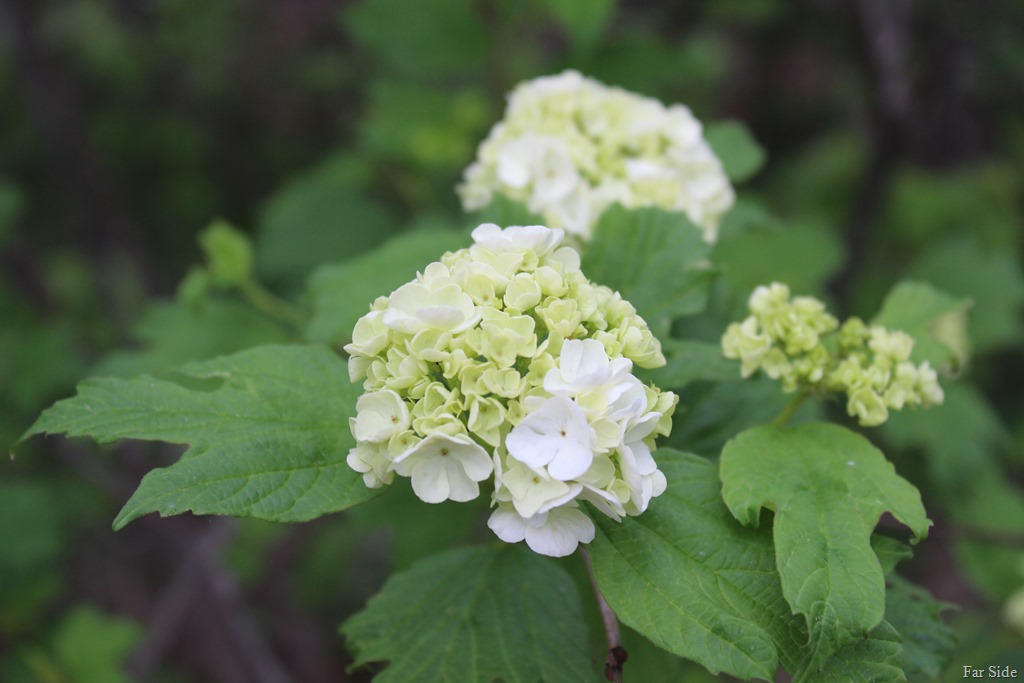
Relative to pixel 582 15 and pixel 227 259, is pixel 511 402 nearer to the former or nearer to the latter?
pixel 227 259

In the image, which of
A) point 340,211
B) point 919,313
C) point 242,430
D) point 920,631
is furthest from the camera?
point 340,211

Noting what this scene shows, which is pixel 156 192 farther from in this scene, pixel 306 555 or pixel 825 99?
pixel 825 99

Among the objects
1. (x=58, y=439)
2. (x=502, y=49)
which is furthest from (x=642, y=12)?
(x=58, y=439)

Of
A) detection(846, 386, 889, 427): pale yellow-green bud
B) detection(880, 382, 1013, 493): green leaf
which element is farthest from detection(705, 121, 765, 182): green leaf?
detection(880, 382, 1013, 493): green leaf

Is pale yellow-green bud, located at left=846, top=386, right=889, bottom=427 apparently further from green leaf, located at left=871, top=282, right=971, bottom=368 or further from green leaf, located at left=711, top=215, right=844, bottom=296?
green leaf, located at left=711, top=215, right=844, bottom=296

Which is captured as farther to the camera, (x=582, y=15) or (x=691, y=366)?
(x=582, y=15)

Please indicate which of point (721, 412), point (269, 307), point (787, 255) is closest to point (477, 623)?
point (721, 412)
